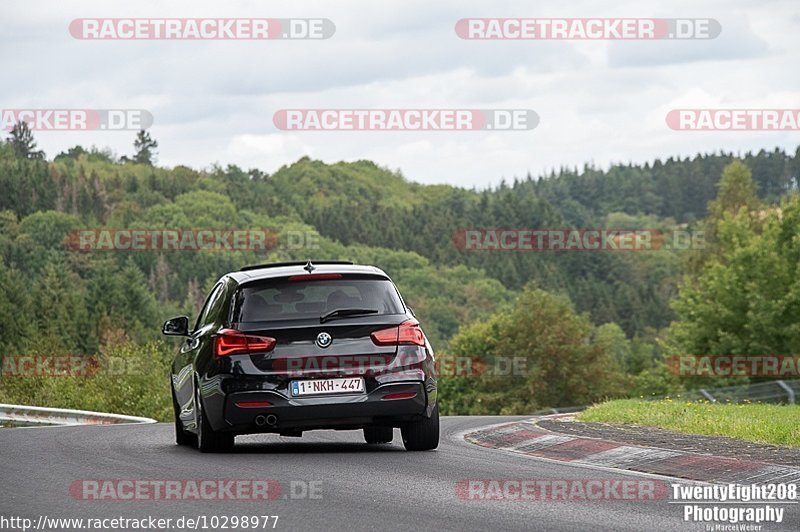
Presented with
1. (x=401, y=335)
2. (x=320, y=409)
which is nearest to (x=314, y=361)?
(x=320, y=409)

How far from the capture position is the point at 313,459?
12188 mm

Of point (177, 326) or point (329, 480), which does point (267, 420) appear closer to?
point (329, 480)

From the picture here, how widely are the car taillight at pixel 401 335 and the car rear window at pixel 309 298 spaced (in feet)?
0.74

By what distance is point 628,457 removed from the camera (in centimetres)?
1177

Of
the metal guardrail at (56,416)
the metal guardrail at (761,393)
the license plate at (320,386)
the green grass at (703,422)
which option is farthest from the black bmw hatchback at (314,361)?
the metal guardrail at (761,393)

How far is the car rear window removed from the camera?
41.5ft

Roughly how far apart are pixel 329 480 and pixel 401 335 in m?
2.44

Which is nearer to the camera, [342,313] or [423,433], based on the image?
[342,313]

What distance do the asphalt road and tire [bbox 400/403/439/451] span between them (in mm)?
186

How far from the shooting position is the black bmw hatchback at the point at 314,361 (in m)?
12.3

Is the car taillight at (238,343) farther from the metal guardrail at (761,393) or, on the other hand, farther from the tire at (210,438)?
the metal guardrail at (761,393)

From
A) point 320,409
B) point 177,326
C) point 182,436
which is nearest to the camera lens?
point 320,409

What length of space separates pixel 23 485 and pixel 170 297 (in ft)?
539

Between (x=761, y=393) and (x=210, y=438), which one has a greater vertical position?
(x=210, y=438)
